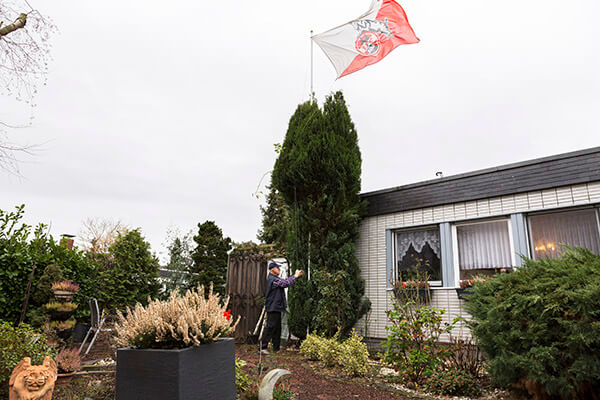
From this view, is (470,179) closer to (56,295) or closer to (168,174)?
(56,295)

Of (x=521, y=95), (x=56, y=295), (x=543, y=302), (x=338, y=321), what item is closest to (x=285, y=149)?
(x=338, y=321)

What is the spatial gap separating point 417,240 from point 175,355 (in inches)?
271

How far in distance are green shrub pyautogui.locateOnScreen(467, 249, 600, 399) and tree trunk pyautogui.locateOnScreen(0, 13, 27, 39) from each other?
6491mm

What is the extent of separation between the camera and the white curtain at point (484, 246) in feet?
23.3

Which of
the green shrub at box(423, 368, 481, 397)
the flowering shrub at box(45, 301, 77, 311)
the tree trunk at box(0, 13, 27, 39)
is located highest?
the tree trunk at box(0, 13, 27, 39)

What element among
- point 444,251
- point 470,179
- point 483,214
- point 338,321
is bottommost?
point 338,321

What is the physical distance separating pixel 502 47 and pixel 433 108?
246cm

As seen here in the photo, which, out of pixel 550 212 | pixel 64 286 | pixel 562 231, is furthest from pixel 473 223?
pixel 64 286

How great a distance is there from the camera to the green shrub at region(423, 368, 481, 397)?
4254 mm

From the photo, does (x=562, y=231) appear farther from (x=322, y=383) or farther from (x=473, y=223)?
(x=322, y=383)

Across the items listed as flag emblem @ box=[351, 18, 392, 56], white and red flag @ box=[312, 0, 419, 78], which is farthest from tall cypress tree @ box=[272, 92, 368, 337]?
flag emblem @ box=[351, 18, 392, 56]

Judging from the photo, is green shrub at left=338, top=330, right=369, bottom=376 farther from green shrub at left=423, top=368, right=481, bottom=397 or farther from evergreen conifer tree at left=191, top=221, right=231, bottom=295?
evergreen conifer tree at left=191, top=221, right=231, bottom=295

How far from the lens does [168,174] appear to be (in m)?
12.3

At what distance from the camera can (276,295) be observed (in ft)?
23.3
